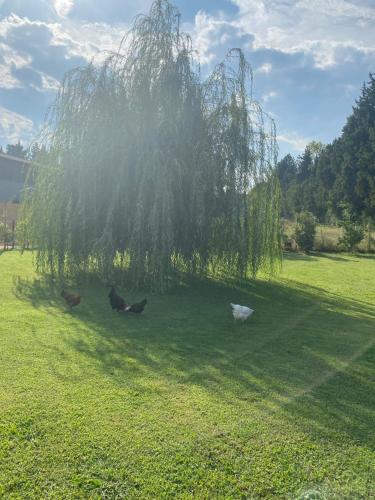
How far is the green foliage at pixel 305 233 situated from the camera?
19.4 m

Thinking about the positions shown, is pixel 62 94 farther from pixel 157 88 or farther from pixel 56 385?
pixel 56 385

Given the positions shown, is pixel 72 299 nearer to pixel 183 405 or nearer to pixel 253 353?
pixel 253 353

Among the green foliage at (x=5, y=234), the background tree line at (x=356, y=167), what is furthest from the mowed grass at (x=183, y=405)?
the background tree line at (x=356, y=167)

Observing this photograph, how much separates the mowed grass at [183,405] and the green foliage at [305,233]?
13673mm

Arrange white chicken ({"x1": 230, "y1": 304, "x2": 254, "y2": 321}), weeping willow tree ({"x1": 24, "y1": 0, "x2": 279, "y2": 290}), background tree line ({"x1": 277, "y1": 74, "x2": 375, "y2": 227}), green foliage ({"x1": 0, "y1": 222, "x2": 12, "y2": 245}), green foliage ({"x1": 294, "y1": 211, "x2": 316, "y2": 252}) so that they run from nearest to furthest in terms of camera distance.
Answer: white chicken ({"x1": 230, "y1": 304, "x2": 254, "y2": 321}) < weeping willow tree ({"x1": 24, "y1": 0, "x2": 279, "y2": 290}) < green foliage ({"x1": 0, "y1": 222, "x2": 12, "y2": 245}) < green foliage ({"x1": 294, "y1": 211, "x2": 316, "y2": 252}) < background tree line ({"x1": 277, "y1": 74, "x2": 375, "y2": 227})

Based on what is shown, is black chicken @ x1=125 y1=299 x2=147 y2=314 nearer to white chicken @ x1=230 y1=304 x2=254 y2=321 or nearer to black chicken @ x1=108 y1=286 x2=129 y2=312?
black chicken @ x1=108 y1=286 x2=129 y2=312

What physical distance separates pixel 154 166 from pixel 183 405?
4.97 m

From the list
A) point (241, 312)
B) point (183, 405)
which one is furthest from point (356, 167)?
point (183, 405)

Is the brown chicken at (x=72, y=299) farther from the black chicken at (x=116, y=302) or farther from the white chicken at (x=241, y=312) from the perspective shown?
the white chicken at (x=241, y=312)

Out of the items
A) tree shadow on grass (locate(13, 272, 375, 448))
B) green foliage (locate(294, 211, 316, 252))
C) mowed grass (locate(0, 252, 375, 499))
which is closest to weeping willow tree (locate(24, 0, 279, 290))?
tree shadow on grass (locate(13, 272, 375, 448))

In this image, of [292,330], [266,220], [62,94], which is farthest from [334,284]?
[62,94]

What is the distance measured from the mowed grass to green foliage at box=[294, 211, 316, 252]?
538 inches

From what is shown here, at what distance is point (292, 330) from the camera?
18.2 ft

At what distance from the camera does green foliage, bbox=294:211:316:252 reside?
19359mm
